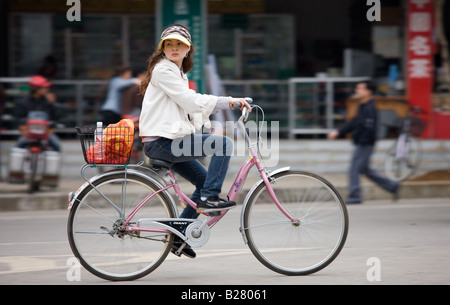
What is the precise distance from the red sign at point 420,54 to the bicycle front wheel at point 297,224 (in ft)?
31.4

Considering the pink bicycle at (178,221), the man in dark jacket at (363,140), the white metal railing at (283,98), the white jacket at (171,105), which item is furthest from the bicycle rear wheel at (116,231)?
the white metal railing at (283,98)

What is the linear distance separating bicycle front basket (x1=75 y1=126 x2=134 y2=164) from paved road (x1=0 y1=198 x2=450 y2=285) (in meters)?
0.90

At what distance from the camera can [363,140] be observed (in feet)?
32.7

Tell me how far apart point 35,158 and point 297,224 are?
5865 mm

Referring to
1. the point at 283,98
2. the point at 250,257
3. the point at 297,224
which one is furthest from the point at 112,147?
the point at 283,98

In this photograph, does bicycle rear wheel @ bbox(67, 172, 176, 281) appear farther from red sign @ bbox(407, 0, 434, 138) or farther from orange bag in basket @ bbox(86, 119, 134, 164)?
red sign @ bbox(407, 0, 434, 138)

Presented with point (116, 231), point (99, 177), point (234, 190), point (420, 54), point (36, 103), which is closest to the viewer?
point (99, 177)

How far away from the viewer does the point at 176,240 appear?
541 centimetres

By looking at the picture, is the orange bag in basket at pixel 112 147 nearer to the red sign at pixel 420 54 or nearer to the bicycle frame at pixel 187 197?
the bicycle frame at pixel 187 197

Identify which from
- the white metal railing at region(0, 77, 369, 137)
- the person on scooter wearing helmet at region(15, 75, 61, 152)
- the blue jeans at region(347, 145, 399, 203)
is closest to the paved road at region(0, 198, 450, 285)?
the blue jeans at region(347, 145, 399, 203)

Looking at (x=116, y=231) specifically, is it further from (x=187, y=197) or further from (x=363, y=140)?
(x=363, y=140)
